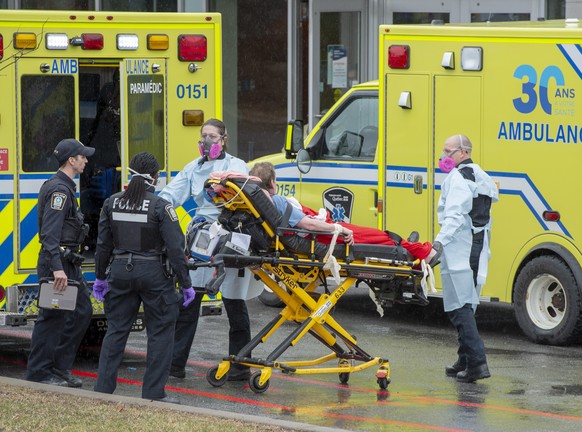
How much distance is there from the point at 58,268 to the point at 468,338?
299 centimetres

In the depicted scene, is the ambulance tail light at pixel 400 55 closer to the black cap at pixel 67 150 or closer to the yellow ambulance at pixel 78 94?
the yellow ambulance at pixel 78 94

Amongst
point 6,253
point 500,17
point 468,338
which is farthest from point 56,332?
point 500,17

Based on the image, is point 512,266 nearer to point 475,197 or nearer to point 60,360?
point 475,197

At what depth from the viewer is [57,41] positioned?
10164 millimetres

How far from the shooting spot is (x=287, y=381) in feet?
32.5

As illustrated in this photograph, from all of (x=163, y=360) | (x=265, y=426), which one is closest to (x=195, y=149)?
(x=163, y=360)

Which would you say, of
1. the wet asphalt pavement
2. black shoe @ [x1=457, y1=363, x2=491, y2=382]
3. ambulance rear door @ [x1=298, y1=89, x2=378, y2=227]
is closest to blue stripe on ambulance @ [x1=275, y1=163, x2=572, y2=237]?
ambulance rear door @ [x1=298, y1=89, x2=378, y2=227]

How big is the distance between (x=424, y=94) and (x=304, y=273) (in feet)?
11.0

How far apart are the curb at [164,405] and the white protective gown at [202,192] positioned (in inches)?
54.8

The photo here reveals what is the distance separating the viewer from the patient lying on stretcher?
29.8 ft

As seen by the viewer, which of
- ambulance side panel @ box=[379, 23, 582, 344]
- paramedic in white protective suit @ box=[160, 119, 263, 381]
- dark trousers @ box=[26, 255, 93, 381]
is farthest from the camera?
ambulance side panel @ box=[379, 23, 582, 344]

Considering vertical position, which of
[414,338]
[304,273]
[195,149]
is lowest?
[414,338]

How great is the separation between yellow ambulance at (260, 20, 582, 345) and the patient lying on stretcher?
2432 millimetres

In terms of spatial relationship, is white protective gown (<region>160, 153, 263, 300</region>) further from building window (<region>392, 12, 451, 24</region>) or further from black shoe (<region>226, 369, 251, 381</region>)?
building window (<region>392, 12, 451, 24</region>)
